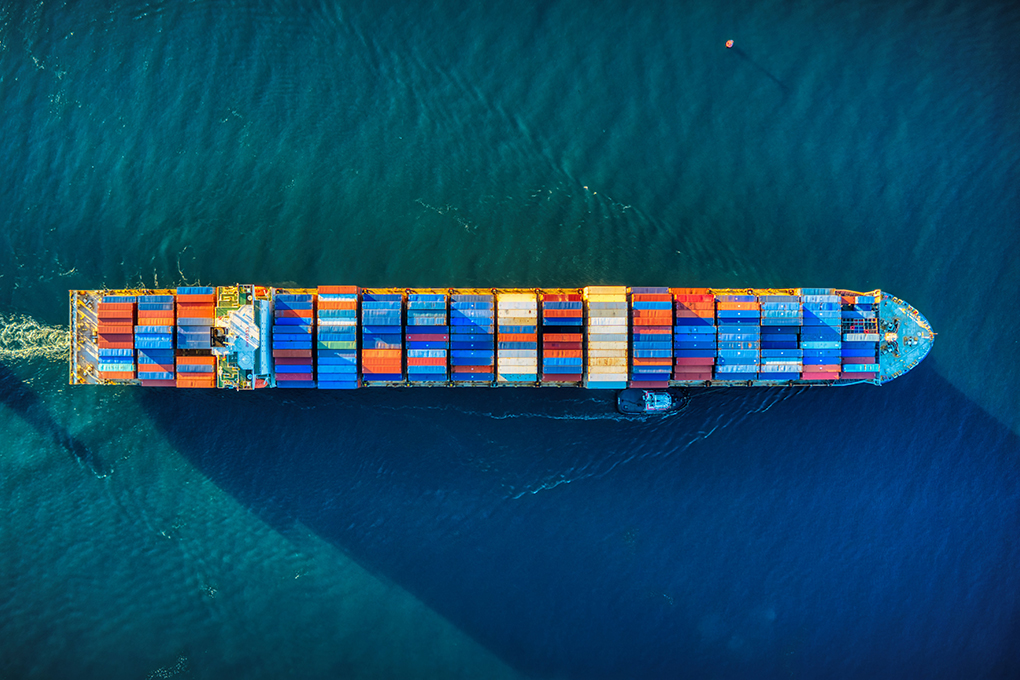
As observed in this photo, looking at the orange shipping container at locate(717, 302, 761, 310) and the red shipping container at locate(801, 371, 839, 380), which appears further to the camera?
the red shipping container at locate(801, 371, 839, 380)

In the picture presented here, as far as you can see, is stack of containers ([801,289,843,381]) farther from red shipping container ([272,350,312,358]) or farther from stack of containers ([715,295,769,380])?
red shipping container ([272,350,312,358])

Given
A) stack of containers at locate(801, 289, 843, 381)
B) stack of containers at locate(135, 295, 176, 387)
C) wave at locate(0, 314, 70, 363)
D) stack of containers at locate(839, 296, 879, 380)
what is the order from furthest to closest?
wave at locate(0, 314, 70, 363), stack of containers at locate(839, 296, 879, 380), stack of containers at locate(801, 289, 843, 381), stack of containers at locate(135, 295, 176, 387)

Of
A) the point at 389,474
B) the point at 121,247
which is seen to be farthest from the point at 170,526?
the point at 121,247

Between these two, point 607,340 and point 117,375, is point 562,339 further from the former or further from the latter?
point 117,375

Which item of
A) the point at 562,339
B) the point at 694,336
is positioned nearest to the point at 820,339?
the point at 694,336

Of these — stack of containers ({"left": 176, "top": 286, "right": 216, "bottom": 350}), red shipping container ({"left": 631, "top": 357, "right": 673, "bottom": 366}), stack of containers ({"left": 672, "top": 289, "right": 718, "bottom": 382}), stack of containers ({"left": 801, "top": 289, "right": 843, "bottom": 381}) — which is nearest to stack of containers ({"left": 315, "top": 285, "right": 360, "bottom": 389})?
stack of containers ({"left": 176, "top": 286, "right": 216, "bottom": 350})

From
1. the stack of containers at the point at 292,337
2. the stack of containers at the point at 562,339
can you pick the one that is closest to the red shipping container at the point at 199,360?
the stack of containers at the point at 292,337

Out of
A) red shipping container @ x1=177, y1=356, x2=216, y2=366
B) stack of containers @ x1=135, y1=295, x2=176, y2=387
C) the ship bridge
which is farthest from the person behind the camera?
the ship bridge
